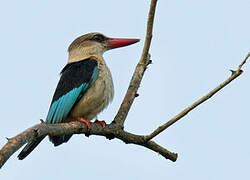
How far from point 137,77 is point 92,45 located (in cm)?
138

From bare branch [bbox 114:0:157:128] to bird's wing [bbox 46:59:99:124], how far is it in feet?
1.75

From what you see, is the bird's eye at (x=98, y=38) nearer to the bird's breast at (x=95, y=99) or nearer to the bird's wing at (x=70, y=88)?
the bird's wing at (x=70, y=88)

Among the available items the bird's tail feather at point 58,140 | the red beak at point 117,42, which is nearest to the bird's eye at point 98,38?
the red beak at point 117,42

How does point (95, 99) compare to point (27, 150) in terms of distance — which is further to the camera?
point (95, 99)

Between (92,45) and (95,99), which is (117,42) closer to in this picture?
(92,45)

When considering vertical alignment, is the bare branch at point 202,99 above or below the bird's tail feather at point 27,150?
above

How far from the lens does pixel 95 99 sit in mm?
6336

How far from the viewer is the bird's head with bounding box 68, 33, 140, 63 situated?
734 centimetres

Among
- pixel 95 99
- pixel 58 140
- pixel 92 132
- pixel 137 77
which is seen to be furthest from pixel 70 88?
pixel 92 132

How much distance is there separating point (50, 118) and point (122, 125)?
1.13m

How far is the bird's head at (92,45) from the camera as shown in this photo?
7.34 m

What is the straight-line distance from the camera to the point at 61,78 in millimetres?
6676

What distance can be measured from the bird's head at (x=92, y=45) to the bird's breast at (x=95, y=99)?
923 millimetres

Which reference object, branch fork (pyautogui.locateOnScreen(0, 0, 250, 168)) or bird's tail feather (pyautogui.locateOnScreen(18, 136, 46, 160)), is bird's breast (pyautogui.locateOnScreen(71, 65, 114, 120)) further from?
bird's tail feather (pyautogui.locateOnScreen(18, 136, 46, 160))
